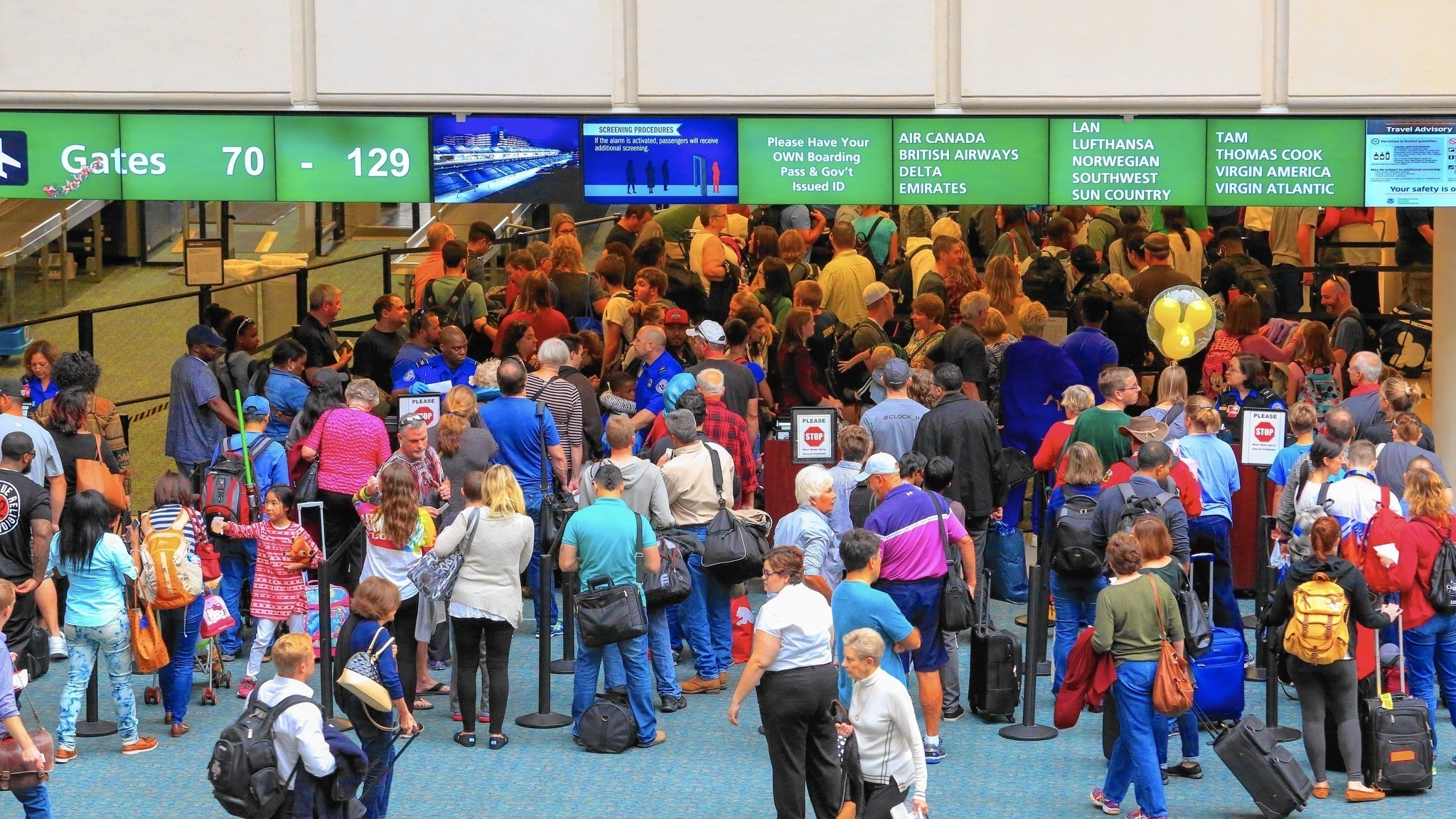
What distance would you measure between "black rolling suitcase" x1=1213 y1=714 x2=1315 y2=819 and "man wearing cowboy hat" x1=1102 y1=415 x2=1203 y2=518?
76.6 inches

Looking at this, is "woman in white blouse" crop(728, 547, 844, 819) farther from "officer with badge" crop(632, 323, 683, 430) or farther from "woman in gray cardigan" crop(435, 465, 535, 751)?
"officer with badge" crop(632, 323, 683, 430)

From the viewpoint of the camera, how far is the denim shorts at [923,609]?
941 centimetres

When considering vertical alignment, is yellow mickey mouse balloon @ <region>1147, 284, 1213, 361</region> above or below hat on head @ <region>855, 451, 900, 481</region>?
above

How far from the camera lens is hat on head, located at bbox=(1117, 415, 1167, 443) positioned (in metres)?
10.9

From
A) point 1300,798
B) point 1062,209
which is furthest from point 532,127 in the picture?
point 1062,209

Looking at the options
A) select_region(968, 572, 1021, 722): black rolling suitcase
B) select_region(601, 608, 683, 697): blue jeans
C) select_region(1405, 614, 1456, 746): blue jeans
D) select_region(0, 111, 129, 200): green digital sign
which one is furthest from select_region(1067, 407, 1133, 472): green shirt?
select_region(0, 111, 129, 200): green digital sign

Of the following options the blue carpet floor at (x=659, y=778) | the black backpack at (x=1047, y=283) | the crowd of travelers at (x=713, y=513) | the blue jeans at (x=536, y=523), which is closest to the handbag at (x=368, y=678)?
the crowd of travelers at (x=713, y=513)

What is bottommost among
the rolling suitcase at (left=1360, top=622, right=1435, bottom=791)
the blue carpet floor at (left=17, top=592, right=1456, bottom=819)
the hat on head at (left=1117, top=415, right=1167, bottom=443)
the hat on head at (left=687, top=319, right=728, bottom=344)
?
the blue carpet floor at (left=17, top=592, right=1456, bottom=819)

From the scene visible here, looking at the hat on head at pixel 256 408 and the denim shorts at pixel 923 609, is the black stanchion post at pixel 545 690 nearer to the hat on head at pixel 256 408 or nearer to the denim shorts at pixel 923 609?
the denim shorts at pixel 923 609

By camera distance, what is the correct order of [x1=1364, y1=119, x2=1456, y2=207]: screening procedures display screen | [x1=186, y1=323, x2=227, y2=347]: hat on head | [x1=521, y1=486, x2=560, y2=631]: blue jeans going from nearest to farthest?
[x1=521, y1=486, x2=560, y2=631]: blue jeans → [x1=1364, y1=119, x2=1456, y2=207]: screening procedures display screen → [x1=186, y1=323, x2=227, y2=347]: hat on head

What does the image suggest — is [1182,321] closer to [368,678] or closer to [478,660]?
[478,660]

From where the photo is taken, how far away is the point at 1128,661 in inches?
326

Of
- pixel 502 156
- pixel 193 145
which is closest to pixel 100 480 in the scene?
pixel 193 145

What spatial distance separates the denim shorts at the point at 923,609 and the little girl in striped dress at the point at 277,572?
3.35 metres
